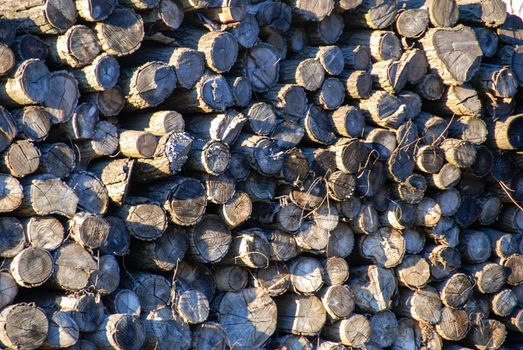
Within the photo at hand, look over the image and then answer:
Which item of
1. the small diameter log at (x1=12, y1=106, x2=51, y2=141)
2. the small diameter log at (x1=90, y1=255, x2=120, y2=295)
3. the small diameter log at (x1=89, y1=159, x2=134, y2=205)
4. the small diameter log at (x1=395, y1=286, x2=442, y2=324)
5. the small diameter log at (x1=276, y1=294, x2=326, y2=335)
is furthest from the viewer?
the small diameter log at (x1=395, y1=286, x2=442, y2=324)

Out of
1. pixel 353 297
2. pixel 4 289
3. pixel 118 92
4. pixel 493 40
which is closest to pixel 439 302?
pixel 353 297

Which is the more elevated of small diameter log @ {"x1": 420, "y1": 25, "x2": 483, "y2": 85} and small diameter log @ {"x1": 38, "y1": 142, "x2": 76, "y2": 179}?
small diameter log @ {"x1": 38, "y1": 142, "x2": 76, "y2": 179}

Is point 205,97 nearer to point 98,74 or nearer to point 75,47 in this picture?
point 98,74

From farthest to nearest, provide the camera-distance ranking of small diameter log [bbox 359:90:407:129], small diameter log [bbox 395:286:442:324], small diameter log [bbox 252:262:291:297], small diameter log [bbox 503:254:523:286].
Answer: small diameter log [bbox 503:254:523:286] < small diameter log [bbox 395:286:442:324] < small diameter log [bbox 359:90:407:129] < small diameter log [bbox 252:262:291:297]

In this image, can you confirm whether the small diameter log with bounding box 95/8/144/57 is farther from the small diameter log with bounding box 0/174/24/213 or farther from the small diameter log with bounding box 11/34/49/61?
the small diameter log with bounding box 0/174/24/213

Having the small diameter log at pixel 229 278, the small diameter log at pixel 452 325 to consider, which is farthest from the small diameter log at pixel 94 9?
the small diameter log at pixel 452 325

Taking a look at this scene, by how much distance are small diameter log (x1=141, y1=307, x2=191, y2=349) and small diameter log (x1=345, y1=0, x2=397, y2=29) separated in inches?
90.5

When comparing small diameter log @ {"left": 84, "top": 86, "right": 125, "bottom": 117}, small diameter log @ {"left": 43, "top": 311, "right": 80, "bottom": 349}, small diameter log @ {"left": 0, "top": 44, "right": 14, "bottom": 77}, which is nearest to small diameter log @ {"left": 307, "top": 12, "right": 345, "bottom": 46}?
small diameter log @ {"left": 84, "top": 86, "right": 125, "bottom": 117}

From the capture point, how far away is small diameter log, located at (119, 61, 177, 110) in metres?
4.60

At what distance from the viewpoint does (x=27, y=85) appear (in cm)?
420

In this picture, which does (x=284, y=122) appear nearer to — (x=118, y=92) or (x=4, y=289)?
(x=118, y=92)

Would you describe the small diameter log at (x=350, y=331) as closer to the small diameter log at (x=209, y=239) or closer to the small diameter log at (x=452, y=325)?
the small diameter log at (x=452, y=325)

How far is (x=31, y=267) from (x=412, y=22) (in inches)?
118

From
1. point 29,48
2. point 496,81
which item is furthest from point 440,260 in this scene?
point 29,48
